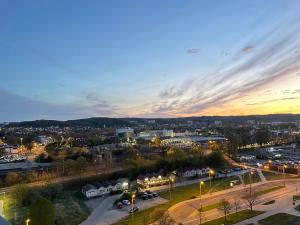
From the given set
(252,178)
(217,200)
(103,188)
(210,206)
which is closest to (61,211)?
(103,188)

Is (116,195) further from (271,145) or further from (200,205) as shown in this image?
(271,145)

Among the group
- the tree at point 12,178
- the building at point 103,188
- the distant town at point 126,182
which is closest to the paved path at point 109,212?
the distant town at point 126,182

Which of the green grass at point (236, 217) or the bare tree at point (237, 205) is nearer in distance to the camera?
the green grass at point (236, 217)

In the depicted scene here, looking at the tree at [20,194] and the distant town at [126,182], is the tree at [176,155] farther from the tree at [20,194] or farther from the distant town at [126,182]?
the tree at [20,194]

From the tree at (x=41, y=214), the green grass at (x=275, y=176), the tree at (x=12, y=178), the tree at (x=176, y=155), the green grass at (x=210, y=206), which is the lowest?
the green grass at (x=210, y=206)

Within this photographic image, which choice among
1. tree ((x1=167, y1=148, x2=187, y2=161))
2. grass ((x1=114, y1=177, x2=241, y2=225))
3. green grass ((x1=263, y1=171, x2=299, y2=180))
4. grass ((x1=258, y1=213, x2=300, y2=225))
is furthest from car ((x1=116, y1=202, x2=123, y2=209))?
green grass ((x1=263, y1=171, x2=299, y2=180))
